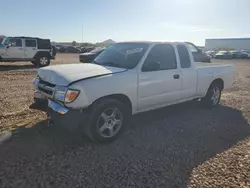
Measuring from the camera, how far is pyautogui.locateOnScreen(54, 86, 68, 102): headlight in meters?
3.73

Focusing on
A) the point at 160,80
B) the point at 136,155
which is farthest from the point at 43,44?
the point at 136,155

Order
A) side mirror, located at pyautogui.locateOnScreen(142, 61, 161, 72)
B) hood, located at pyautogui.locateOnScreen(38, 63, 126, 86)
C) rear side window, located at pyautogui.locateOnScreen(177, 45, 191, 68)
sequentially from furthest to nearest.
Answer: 1. rear side window, located at pyautogui.locateOnScreen(177, 45, 191, 68)
2. side mirror, located at pyautogui.locateOnScreen(142, 61, 161, 72)
3. hood, located at pyautogui.locateOnScreen(38, 63, 126, 86)

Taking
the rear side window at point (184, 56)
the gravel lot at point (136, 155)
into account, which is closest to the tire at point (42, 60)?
the gravel lot at point (136, 155)

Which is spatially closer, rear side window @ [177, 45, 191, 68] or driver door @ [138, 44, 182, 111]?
driver door @ [138, 44, 182, 111]

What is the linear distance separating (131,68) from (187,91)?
1.80m

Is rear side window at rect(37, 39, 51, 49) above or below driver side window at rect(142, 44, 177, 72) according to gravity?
above

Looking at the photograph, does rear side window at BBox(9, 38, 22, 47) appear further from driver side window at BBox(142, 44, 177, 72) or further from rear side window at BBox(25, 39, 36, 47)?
driver side window at BBox(142, 44, 177, 72)

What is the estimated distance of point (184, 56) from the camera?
558cm

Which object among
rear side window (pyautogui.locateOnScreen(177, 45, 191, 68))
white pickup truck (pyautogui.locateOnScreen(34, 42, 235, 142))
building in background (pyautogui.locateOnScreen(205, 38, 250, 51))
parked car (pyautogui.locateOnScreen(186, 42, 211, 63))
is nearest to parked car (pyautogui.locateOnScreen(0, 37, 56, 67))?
parked car (pyautogui.locateOnScreen(186, 42, 211, 63))

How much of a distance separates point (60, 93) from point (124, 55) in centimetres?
164

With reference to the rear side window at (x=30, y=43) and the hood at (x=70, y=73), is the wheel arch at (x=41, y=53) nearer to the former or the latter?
the rear side window at (x=30, y=43)

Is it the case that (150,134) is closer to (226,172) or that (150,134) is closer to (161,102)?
(161,102)

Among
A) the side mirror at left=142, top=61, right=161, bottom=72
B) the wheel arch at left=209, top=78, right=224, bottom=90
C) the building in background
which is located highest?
the building in background

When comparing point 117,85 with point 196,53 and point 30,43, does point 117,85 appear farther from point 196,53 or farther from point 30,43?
point 30,43
